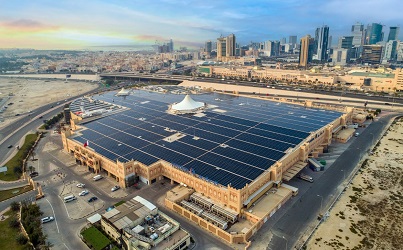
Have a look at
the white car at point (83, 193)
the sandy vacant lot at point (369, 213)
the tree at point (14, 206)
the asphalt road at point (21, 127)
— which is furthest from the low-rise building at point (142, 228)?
the asphalt road at point (21, 127)

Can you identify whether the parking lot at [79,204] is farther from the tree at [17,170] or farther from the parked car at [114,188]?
the tree at [17,170]

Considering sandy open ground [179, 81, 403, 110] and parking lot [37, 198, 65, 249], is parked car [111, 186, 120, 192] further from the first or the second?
sandy open ground [179, 81, 403, 110]

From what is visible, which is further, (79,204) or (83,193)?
(83,193)

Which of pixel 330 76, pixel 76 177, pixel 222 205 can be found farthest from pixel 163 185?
pixel 330 76

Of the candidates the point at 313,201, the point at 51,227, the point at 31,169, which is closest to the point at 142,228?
the point at 51,227

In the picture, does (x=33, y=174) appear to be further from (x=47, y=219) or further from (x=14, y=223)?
(x=47, y=219)

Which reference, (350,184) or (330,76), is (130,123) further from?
(330,76)
